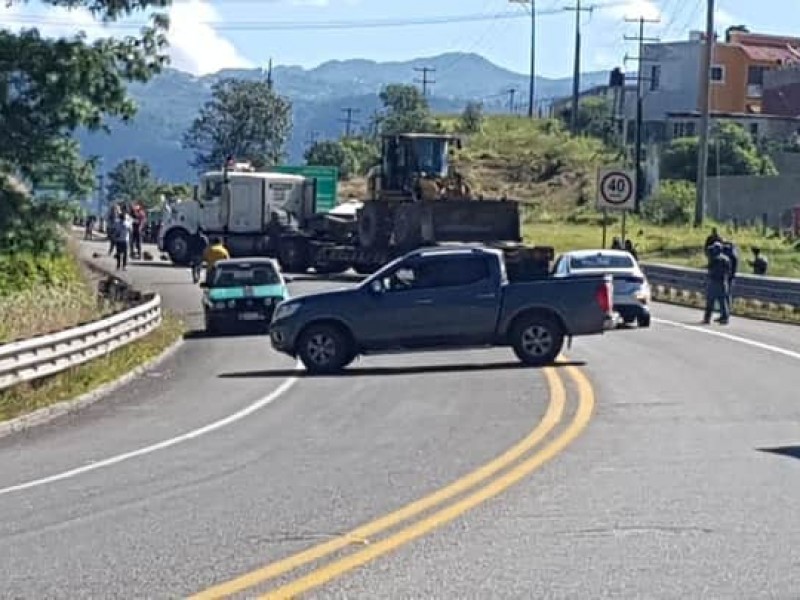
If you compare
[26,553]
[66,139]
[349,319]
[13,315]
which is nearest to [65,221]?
[66,139]

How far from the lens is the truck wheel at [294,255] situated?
57222mm

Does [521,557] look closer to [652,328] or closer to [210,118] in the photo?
[652,328]

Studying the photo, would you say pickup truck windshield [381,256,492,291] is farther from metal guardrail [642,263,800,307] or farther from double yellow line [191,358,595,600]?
metal guardrail [642,263,800,307]

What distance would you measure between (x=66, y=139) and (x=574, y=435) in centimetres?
1978

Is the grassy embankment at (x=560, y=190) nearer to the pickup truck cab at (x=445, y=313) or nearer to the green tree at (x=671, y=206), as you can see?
the green tree at (x=671, y=206)

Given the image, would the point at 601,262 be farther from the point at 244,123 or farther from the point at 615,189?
the point at 244,123

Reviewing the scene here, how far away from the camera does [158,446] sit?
1639 cm

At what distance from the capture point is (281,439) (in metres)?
16.8

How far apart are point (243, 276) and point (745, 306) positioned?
12.7 metres

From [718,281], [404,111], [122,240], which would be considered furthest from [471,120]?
[718,281]

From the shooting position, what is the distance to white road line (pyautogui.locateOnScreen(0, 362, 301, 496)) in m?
13.8

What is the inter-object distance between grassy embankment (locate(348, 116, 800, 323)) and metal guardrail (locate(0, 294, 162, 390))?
27333mm

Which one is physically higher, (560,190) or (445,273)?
(560,190)

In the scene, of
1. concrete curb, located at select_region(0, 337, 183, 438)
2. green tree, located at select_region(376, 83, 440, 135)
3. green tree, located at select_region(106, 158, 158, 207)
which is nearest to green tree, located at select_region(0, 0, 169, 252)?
concrete curb, located at select_region(0, 337, 183, 438)
